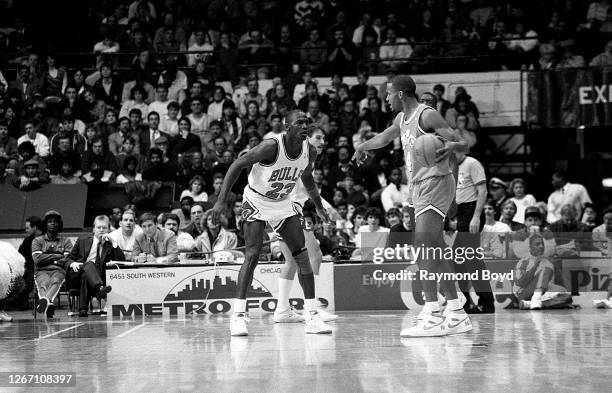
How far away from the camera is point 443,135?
7.42 metres

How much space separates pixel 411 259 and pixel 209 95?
724 centimetres

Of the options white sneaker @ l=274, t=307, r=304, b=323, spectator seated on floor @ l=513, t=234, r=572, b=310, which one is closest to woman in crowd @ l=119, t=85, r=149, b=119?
spectator seated on floor @ l=513, t=234, r=572, b=310

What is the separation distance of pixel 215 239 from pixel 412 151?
5677mm

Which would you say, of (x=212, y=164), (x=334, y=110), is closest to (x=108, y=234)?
(x=212, y=164)

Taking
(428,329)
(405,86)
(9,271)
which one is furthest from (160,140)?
(428,329)

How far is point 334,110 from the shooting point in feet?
54.6

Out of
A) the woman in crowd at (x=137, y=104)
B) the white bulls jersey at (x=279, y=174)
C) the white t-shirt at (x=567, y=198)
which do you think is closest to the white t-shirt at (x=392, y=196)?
the white t-shirt at (x=567, y=198)

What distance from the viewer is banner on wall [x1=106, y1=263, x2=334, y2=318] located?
450 inches

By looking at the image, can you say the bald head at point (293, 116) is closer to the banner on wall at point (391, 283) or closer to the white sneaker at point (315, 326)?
the white sneaker at point (315, 326)

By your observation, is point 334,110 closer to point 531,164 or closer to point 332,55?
point 332,55

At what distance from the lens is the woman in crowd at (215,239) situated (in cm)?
1272

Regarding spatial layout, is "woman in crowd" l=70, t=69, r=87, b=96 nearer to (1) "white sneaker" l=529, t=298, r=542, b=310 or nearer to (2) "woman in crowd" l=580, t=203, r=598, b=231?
(2) "woman in crowd" l=580, t=203, r=598, b=231

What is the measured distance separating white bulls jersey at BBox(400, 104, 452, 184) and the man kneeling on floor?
5.83m

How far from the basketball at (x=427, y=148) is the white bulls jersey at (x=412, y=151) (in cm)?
7
